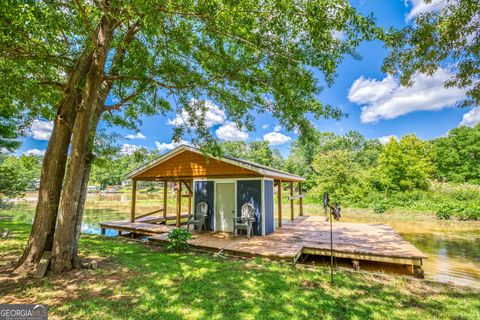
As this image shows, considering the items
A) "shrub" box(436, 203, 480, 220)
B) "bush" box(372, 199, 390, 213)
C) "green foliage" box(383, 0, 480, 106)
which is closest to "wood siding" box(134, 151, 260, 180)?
"green foliage" box(383, 0, 480, 106)

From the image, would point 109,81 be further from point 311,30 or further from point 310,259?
point 310,259

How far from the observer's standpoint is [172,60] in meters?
4.75

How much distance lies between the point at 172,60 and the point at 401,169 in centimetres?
1972

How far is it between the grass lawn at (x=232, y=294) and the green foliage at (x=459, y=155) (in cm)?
2717

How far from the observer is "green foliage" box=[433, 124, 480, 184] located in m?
23.5

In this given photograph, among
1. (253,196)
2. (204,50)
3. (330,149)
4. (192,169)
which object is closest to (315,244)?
(253,196)

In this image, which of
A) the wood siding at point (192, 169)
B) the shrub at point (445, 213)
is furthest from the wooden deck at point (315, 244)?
the shrub at point (445, 213)

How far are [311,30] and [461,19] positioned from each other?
319 cm

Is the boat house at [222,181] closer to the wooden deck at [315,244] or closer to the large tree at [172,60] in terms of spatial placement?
the wooden deck at [315,244]

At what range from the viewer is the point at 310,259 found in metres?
6.60

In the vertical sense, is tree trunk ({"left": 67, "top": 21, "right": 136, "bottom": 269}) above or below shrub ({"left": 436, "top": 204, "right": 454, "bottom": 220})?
above

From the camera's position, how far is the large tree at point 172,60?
3016 millimetres

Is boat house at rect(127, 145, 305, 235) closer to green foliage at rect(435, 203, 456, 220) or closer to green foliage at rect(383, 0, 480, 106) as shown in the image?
green foliage at rect(383, 0, 480, 106)

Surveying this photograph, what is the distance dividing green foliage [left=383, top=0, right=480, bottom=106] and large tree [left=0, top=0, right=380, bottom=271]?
1736mm
